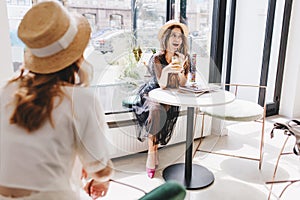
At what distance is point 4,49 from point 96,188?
1.22m

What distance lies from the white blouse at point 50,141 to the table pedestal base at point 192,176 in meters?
1.59

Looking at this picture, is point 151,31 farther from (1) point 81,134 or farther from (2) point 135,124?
(1) point 81,134

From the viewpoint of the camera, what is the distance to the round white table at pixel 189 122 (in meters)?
1.98

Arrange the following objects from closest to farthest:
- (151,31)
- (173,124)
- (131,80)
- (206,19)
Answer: (131,80), (151,31), (173,124), (206,19)

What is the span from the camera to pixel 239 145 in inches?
126

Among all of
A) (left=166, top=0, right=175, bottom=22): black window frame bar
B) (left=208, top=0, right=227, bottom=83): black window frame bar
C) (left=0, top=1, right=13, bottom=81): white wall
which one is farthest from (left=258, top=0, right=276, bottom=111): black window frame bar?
(left=0, top=1, right=13, bottom=81): white wall

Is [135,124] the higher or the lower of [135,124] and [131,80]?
the lower

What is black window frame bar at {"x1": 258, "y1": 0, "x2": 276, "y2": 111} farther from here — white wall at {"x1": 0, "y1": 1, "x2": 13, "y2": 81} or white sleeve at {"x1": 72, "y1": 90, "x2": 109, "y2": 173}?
white sleeve at {"x1": 72, "y1": 90, "x2": 109, "y2": 173}

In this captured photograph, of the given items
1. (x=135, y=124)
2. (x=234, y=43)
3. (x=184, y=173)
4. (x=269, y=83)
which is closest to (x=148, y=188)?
(x=184, y=173)

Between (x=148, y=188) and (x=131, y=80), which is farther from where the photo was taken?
(x=148, y=188)

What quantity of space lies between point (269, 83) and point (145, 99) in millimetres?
3015

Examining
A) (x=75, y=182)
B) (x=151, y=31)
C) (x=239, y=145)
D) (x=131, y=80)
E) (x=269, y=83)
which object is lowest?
(x=239, y=145)

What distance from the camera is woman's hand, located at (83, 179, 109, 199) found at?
99 centimetres

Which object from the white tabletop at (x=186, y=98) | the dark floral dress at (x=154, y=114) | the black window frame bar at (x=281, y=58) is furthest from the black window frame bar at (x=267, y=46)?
the dark floral dress at (x=154, y=114)
